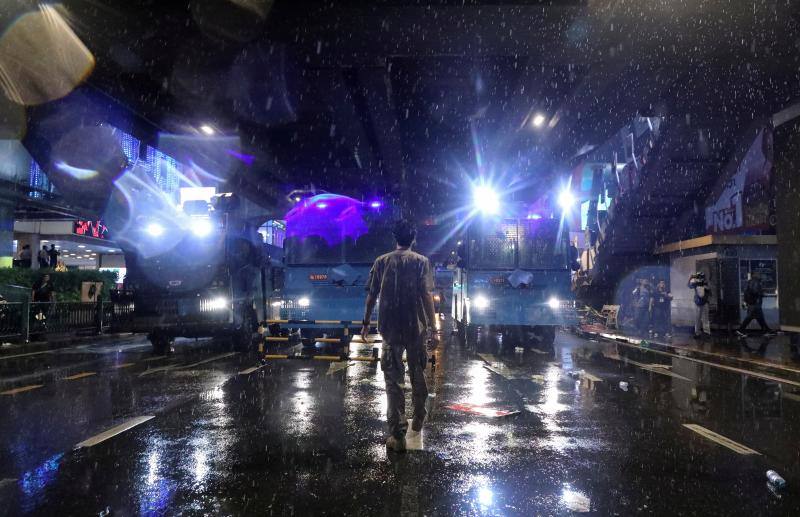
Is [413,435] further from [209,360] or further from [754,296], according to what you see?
[754,296]

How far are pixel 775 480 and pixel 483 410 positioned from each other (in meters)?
3.37

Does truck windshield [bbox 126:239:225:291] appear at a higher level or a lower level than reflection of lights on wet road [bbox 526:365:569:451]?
higher

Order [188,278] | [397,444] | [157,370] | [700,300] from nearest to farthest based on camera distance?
[397,444]
[157,370]
[188,278]
[700,300]

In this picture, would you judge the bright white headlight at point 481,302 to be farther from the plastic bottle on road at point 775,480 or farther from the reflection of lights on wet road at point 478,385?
the plastic bottle on road at point 775,480

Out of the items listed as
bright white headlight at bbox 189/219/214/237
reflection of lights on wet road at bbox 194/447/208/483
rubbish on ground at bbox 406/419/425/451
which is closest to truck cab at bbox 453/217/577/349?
bright white headlight at bbox 189/219/214/237

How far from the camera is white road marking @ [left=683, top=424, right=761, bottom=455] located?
17.7 ft

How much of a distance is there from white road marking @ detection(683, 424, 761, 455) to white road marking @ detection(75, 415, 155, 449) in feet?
20.8

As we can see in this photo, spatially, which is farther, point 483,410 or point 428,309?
point 483,410

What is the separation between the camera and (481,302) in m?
14.7

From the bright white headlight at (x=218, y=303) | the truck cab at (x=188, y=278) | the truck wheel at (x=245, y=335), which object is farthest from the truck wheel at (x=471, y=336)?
the bright white headlight at (x=218, y=303)

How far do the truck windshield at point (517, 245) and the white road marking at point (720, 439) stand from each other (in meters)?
8.59

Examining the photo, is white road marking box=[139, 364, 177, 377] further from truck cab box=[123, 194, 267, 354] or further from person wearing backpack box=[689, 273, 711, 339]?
person wearing backpack box=[689, 273, 711, 339]

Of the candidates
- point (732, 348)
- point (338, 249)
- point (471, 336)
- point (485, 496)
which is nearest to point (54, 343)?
point (338, 249)

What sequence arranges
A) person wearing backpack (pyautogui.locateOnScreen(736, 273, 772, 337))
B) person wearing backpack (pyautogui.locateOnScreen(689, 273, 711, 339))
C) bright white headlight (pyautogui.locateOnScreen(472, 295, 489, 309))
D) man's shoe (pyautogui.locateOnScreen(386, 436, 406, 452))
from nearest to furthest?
man's shoe (pyautogui.locateOnScreen(386, 436, 406, 452))
bright white headlight (pyautogui.locateOnScreen(472, 295, 489, 309))
person wearing backpack (pyautogui.locateOnScreen(736, 273, 772, 337))
person wearing backpack (pyautogui.locateOnScreen(689, 273, 711, 339))
